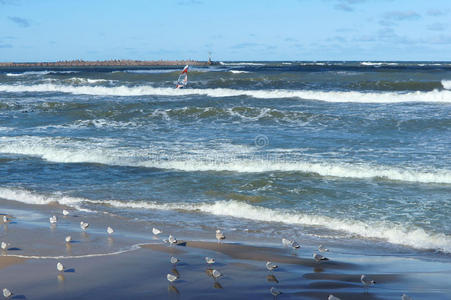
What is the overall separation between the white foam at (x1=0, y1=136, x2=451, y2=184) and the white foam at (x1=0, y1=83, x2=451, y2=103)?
42.9ft

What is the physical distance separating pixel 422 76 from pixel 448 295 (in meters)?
35.7

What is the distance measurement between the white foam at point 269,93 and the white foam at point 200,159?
13.1m

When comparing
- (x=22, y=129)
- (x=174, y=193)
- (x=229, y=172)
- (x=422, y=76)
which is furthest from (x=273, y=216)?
(x=422, y=76)

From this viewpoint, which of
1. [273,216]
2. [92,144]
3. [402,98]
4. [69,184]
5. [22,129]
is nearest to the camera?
[273,216]

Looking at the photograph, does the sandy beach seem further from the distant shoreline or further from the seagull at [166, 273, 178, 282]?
the distant shoreline

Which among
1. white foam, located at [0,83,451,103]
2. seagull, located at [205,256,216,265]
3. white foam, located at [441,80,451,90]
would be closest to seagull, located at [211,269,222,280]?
seagull, located at [205,256,216,265]

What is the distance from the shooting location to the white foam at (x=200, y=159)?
11.0m

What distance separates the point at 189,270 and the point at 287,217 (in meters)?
2.90

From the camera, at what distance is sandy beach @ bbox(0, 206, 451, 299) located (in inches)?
213

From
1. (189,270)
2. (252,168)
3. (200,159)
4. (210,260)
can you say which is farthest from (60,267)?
(200,159)

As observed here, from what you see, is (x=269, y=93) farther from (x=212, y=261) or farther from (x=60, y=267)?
(x=60, y=267)

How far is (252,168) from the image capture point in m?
11.9

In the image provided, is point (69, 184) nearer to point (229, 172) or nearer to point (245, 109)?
point (229, 172)

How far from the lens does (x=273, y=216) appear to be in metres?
8.66
